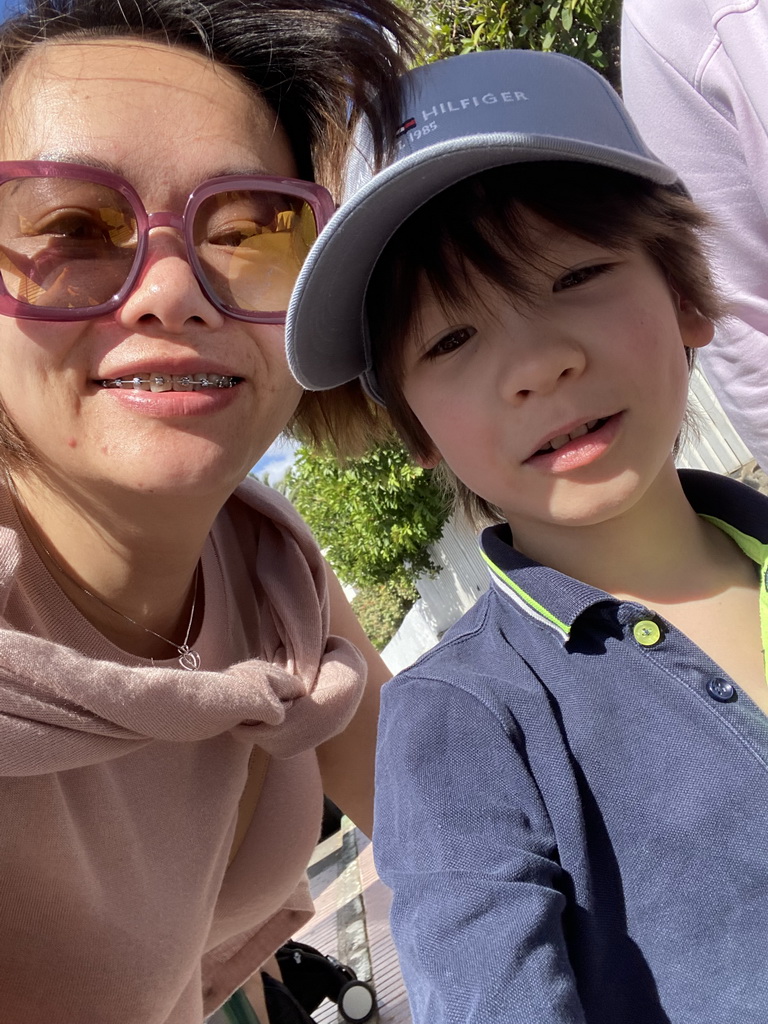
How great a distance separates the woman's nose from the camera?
145 cm

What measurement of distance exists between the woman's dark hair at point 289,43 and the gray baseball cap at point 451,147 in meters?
0.18

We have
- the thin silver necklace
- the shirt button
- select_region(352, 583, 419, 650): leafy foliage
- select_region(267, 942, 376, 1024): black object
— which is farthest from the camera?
select_region(352, 583, 419, 650): leafy foliage

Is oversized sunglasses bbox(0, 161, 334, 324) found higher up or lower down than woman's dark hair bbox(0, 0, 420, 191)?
lower down

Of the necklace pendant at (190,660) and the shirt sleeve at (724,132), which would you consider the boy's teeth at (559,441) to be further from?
the necklace pendant at (190,660)

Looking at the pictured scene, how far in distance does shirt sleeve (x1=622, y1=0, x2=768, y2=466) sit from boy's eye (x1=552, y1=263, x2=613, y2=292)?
0.48 meters

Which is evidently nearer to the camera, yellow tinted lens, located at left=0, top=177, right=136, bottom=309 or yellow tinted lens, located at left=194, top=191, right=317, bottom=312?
yellow tinted lens, located at left=0, top=177, right=136, bottom=309

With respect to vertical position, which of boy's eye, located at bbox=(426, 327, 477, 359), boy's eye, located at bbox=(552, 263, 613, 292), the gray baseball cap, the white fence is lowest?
the white fence

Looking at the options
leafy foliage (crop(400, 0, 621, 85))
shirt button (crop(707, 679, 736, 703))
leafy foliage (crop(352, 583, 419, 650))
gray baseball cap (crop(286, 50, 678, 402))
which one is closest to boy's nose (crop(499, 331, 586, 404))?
gray baseball cap (crop(286, 50, 678, 402))

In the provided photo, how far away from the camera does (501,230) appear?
136 cm

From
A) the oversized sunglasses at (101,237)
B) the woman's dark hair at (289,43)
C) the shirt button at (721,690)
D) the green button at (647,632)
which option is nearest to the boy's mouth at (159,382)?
the oversized sunglasses at (101,237)

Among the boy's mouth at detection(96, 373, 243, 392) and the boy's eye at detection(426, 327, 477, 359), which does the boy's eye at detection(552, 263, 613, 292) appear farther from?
the boy's mouth at detection(96, 373, 243, 392)

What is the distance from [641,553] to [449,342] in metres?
0.51

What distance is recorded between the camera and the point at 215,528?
2.16 m

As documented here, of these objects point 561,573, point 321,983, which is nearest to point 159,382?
point 561,573
